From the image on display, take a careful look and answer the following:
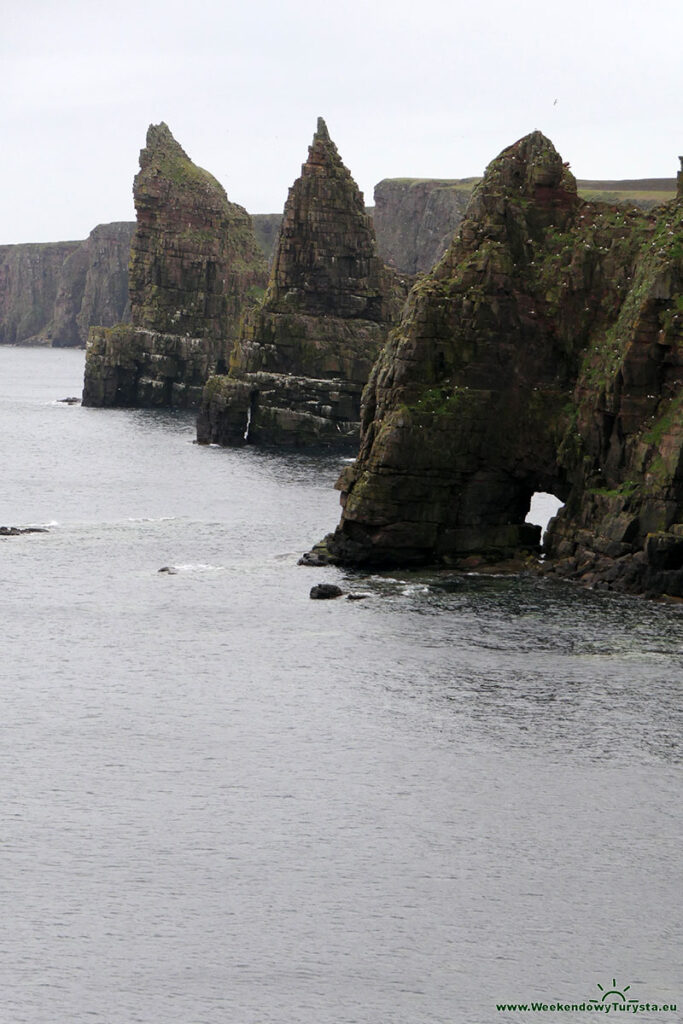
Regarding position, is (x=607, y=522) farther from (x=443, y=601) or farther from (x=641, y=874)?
(x=641, y=874)

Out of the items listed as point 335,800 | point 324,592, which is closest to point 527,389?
point 324,592

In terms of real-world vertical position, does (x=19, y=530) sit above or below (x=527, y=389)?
below

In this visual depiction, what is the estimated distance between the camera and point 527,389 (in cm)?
15050

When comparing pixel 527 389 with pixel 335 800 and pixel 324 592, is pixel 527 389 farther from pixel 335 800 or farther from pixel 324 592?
pixel 335 800

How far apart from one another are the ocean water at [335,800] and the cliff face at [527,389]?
632 centimetres

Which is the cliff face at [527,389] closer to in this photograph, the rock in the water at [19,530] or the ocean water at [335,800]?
the ocean water at [335,800]

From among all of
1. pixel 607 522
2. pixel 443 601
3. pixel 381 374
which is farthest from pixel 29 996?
pixel 381 374

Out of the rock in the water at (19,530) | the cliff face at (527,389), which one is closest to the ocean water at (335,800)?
the cliff face at (527,389)

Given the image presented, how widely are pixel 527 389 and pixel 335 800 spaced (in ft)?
216

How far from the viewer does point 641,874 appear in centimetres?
8381

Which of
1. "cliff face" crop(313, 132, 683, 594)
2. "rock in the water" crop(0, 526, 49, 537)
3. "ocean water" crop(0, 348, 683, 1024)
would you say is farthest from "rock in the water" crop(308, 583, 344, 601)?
"rock in the water" crop(0, 526, 49, 537)

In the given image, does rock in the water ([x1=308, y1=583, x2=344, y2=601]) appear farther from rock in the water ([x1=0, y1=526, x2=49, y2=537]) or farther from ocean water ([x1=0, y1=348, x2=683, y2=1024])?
rock in the water ([x1=0, y1=526, x2=49, y2=537])

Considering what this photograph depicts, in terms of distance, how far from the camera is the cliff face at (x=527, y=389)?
459 feet

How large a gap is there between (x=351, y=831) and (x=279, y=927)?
Result: 37.9 ft
